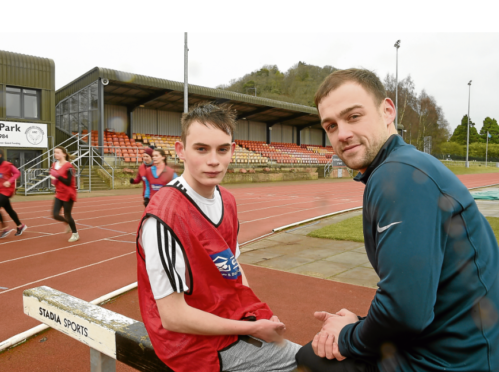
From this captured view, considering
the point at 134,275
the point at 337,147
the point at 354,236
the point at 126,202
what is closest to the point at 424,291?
the point at 337,147

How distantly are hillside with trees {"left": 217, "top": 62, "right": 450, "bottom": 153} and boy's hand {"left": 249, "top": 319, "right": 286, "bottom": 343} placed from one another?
31968 mm

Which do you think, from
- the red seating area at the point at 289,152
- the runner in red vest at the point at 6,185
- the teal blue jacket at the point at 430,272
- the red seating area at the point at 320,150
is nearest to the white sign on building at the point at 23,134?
the runner in red vest at the point at 6,185

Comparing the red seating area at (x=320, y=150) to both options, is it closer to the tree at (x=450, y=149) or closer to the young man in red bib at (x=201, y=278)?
the tree at (x=450, y=149)

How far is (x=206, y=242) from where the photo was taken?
1.60 metres

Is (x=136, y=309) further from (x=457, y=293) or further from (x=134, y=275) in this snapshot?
(x=457, y=293)

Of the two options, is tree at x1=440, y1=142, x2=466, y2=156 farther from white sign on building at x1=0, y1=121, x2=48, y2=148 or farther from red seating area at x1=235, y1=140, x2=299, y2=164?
white sign on building at x1=0, y1=121, x2=48, y2=148

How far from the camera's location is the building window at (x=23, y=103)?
21078 millimetres

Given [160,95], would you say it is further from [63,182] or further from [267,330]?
[267,330]

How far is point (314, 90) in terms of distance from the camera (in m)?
69.4

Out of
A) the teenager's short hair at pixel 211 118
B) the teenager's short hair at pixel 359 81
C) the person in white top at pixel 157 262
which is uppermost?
the teenager's short hair at pixel 359 81

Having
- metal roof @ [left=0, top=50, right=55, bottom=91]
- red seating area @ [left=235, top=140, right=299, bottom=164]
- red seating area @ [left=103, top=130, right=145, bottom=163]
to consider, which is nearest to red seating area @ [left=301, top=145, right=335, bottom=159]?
red seating area @ [left=235, top=140, right=299, bottom=164]

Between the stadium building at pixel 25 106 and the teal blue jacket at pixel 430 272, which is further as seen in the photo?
the stadium building at pixel 25 106

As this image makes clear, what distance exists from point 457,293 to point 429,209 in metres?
Answer: 0.30

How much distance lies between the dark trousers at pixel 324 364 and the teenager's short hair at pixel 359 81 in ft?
3.29
